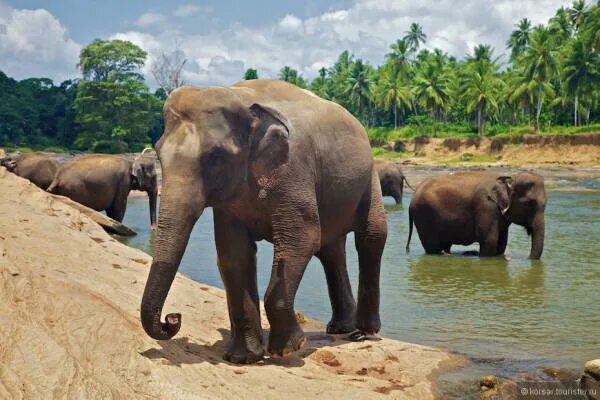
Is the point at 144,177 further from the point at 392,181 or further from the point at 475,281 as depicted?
the point at 392,181

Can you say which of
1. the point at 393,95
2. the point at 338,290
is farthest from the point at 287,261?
the point at 393,95

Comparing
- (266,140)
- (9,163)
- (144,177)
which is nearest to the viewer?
(266,140)

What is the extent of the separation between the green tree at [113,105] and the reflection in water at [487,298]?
44.8 meters

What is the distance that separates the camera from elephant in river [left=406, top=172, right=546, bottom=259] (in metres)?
14.1

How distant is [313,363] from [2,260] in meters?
2.41

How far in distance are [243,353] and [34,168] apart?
15.1m

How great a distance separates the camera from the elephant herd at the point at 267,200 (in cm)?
498

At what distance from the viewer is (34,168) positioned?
19406mm

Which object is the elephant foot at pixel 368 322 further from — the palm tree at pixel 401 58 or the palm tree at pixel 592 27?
the palm tree at pixel 401 58

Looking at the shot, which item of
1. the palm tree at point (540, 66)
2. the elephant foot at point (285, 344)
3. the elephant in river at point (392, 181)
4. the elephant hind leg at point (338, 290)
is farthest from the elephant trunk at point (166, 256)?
the palm tree at point (540, 66)

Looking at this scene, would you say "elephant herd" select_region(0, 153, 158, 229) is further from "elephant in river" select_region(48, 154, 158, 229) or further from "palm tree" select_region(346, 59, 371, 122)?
"palm tree" select_region(346, 59, 371, 122)

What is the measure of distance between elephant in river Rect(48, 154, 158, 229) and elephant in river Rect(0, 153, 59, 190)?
194 centimetres

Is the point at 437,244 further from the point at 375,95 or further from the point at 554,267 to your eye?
the point at 375,95

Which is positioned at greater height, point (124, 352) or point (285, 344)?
point (124, 352)
